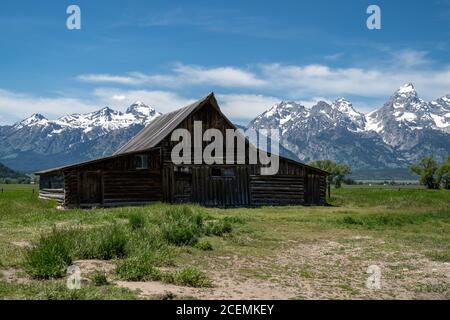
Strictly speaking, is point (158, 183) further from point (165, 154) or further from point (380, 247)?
point (380, 247)

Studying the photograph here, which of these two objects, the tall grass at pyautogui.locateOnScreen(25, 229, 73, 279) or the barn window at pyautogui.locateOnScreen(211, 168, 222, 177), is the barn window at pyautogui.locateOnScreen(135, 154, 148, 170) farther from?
the tall grass at pyautogui.locateOnScreen(25, 229, 73, 279)

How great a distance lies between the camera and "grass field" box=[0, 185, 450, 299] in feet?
30.3

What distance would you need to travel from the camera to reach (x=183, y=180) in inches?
1421

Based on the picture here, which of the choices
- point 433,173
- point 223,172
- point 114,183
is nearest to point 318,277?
point 114,183

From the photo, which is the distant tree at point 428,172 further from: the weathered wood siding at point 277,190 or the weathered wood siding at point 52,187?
the weathered wood siding at point 52,187

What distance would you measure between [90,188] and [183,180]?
6.56 m

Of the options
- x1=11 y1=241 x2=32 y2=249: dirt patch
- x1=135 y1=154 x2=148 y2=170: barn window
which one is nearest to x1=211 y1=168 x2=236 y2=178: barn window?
x1=135 y1=154 x2=148 y2=170: barn window

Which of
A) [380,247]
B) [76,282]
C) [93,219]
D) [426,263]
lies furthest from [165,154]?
[76,282]

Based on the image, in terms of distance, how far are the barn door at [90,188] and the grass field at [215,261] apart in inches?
511

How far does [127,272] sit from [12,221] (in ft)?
41.0

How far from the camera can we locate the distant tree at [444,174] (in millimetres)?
78188

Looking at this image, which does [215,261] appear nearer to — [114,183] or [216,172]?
[114,183]

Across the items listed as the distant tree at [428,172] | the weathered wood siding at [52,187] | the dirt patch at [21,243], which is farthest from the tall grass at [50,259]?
the distant tree at [428,172]

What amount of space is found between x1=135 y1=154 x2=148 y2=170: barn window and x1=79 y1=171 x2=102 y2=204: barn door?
2780 mm
